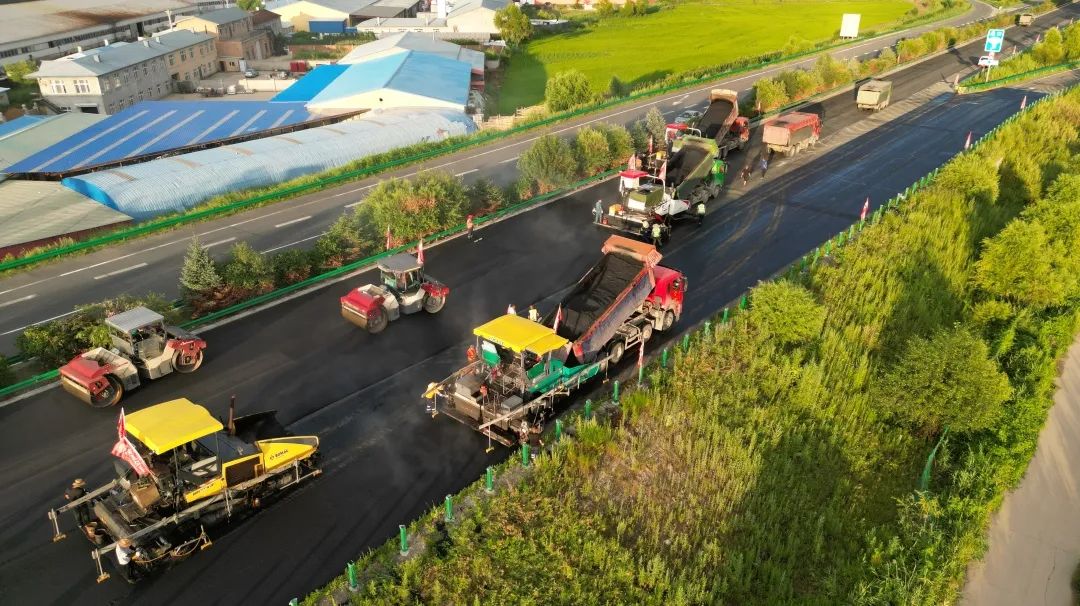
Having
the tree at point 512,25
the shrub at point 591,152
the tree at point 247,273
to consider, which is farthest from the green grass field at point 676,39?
the tree at point 247,273

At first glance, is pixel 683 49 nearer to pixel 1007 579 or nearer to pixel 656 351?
pixel 656 351

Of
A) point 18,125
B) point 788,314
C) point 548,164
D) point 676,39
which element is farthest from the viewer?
point 676,39

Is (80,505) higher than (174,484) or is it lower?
lower

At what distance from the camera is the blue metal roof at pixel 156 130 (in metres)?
47.7

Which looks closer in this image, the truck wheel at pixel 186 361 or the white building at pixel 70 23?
the truck wheel at pixel 186 361

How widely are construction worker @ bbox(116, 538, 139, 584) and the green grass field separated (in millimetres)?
59601

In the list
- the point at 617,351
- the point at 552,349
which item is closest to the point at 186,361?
the point at 552,349

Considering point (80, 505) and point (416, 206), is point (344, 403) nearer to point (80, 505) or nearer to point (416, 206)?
point (80, 505)

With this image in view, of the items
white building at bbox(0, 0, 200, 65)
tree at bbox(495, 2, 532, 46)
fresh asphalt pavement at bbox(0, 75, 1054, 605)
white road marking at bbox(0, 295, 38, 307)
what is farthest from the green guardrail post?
white building at bbox(0, 0, 200, 65)

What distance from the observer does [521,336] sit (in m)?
17.6

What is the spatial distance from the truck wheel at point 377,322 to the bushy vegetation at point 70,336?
6.51 meters

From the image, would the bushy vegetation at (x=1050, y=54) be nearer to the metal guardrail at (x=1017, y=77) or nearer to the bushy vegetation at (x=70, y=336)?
the metal guardrail at (x=1017, y=77)

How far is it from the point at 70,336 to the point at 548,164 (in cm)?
2131

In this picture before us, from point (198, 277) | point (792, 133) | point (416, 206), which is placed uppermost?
point (792, 133)
